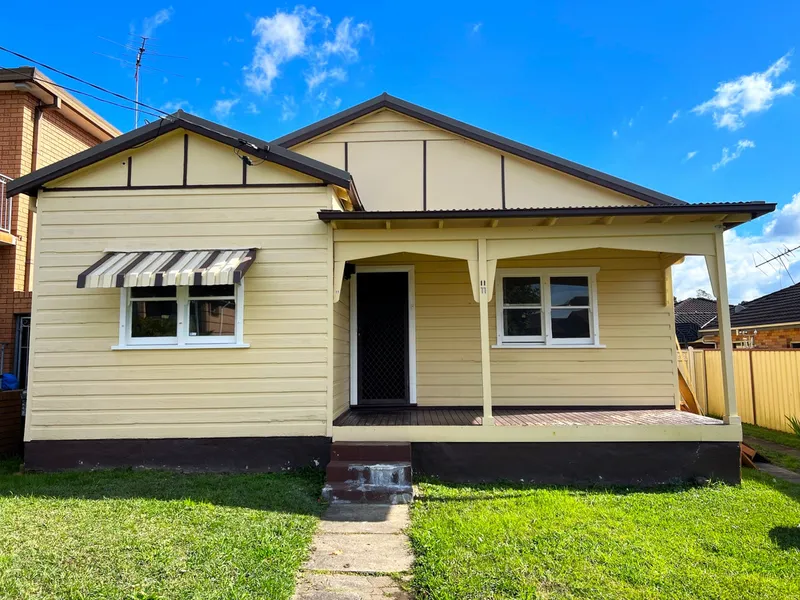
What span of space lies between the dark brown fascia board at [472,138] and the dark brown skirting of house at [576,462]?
3.89 metres

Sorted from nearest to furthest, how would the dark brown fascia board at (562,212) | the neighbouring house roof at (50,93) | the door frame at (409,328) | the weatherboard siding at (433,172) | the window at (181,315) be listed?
the dark brown fascia board at (562,212)
the window at (181,315)
the door frame at (409,328)
the weatherboard siding at (433,172)
the neighbouring house roof at (50,93)

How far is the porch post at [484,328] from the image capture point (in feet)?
19.5

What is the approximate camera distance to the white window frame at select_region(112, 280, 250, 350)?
240 inches

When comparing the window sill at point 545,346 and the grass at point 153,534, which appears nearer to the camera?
the grass at point 153,534

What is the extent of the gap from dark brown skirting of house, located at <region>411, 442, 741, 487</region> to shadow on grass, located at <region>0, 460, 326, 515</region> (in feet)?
4.87

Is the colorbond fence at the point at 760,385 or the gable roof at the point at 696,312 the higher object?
the gable roof at the point at 696,312

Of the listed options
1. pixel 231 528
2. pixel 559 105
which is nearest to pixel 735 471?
pixel 231 528

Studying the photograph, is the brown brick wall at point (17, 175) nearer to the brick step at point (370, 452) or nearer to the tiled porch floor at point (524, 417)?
the tiled porch floor at point (524, 417)

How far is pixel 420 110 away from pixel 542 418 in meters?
5.17

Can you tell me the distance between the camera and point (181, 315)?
6176 millimetres

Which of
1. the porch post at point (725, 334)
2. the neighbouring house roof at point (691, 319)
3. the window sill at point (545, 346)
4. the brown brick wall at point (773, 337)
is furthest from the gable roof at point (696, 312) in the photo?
the porch post at point (725, 334)

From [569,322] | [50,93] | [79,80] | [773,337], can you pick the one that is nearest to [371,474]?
[569,322]

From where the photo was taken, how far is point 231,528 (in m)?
4.07

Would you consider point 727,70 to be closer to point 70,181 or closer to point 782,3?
point 782,3
